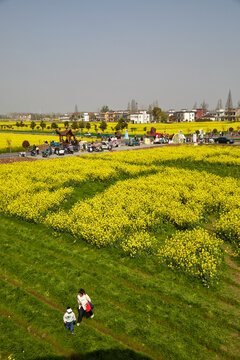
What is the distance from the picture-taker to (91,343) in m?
8.23

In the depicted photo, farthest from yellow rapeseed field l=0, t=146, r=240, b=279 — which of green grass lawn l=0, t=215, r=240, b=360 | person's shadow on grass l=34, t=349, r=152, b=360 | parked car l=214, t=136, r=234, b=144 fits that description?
parked car l=214, t=136, r=234, b=144

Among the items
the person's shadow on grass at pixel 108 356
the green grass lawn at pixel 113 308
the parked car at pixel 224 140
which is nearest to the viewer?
the person's shadow on grass at pixel 108 356

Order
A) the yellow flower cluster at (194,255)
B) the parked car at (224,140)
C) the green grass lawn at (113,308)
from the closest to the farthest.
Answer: the green grass lawn at (113,308)
the yellow flower cluster at (194,255)
the parked car at (224,140)

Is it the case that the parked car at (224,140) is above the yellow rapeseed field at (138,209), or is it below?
above

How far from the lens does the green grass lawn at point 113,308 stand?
8055 mm

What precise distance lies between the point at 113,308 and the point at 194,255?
4.35m

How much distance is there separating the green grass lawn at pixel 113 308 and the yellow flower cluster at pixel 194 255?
462mm

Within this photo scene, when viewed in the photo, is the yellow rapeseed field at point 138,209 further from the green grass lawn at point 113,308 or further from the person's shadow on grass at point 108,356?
the person's shadow on grass at point 108,356

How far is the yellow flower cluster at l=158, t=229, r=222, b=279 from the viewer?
37.0ft

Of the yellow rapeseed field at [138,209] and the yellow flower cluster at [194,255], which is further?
the yellow rapeseed field at [138,209]

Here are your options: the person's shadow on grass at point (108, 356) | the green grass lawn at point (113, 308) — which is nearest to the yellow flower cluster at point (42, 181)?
the green grass lawn at point (113, 308)

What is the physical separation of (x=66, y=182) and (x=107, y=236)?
12074 mm

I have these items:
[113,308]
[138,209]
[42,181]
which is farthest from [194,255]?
[42,181]

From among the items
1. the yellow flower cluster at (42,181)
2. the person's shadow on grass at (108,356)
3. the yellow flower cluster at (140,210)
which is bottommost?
the person's shadow on grass at (108,356)
